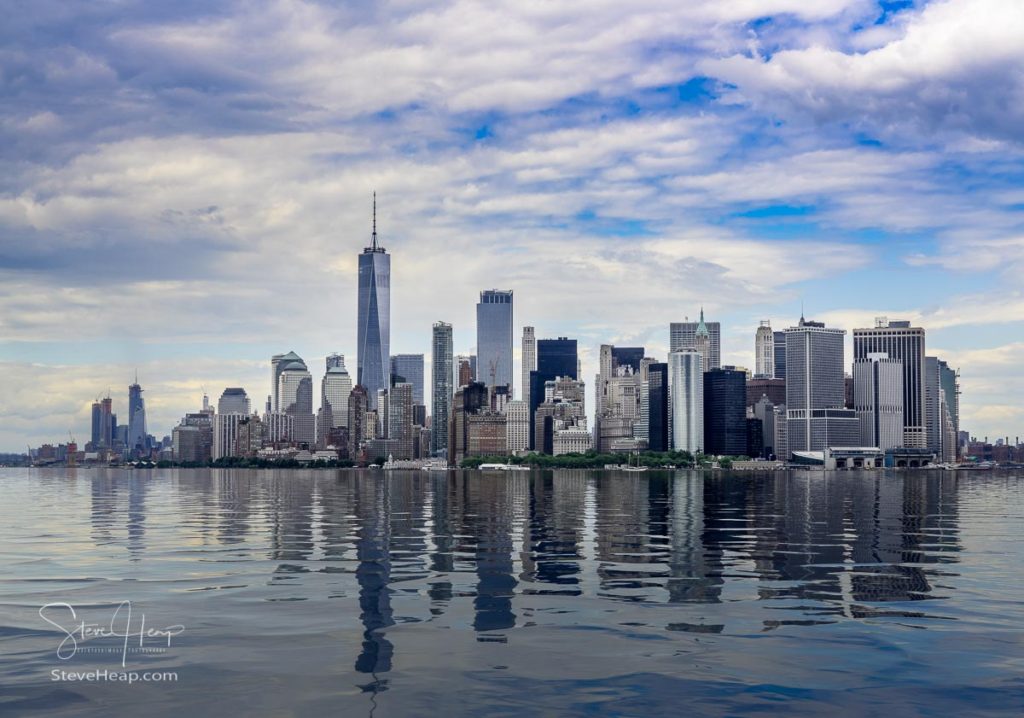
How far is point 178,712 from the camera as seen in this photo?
2755 centimetres

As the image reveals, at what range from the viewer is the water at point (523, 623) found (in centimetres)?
2902

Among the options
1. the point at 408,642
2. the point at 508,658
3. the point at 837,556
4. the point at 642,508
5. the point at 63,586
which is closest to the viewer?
the point at 508,658

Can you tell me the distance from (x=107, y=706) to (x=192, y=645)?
6976 mm

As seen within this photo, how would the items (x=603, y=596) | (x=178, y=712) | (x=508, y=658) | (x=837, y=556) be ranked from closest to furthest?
1. (x=178, y=712)
2. (x=508, y=658)
3. (x=603, y=596)
4. (x=837, y=556)

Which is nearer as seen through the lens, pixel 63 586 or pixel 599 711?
pixel 599 711

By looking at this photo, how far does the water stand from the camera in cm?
2902

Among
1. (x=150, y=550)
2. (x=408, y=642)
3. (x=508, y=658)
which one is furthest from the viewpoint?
(x=150, y=550)

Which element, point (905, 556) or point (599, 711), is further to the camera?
point (905, 556)

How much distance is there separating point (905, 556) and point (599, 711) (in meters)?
40.7

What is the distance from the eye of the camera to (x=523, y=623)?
128 ft

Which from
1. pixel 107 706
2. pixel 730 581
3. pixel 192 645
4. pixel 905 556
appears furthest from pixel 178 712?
pixel 905 556

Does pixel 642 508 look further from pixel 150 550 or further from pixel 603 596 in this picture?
pixel 603 596

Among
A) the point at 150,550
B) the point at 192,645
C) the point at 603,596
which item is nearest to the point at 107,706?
the point at 192,645

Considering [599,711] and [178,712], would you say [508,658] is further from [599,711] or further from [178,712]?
[178,712]
